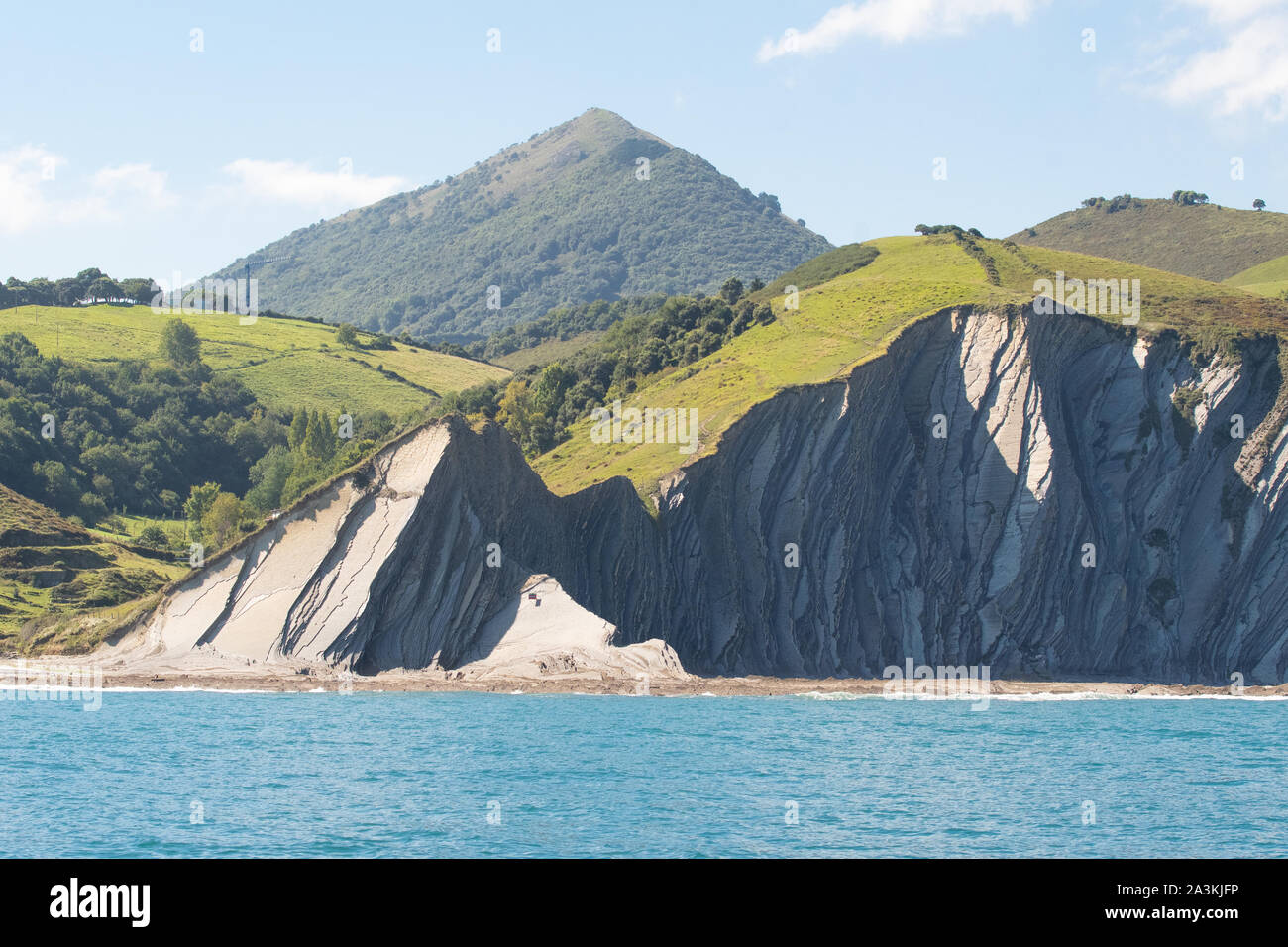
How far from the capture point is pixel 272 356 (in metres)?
174

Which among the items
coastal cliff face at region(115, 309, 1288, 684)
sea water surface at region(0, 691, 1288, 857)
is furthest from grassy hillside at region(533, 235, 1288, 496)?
sea water surface at region(0, 691, 1288, 857)

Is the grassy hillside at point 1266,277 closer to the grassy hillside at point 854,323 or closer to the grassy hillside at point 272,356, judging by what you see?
the grassy hillside at point 854,323

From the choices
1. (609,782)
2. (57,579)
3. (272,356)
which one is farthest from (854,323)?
(272,356)

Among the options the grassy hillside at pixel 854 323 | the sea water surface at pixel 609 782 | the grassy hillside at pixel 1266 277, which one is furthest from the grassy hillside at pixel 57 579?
the grassy hillside at pixel 1266 277

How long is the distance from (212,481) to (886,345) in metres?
72.4

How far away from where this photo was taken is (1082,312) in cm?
9988

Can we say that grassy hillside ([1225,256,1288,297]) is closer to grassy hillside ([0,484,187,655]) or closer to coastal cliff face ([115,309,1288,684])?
coastal cliff face ([115,309,1288,684])

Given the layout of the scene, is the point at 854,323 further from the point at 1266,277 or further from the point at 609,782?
the point at 1266,277

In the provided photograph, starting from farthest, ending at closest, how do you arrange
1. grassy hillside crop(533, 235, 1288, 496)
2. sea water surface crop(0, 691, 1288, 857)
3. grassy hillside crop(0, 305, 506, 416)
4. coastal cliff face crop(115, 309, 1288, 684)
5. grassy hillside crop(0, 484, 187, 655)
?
1. grassy hillside crop(0, 305, 506, 416)
2. grassy hillside crop(533, 235, 1288, 496)
3. grassy hillside crop(0, 484, 187, 655)
4. coastal cliff face crop(115, 309, 1288, 684)
5. sea water surface crop(0, 691, 1288, 857)

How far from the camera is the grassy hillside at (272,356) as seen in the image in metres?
157

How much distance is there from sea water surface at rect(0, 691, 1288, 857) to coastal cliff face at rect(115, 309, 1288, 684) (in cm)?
1118

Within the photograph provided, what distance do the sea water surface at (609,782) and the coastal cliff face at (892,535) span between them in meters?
11.2

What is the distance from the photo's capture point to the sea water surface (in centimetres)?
3078

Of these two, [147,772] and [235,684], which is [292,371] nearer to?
[235,684]
